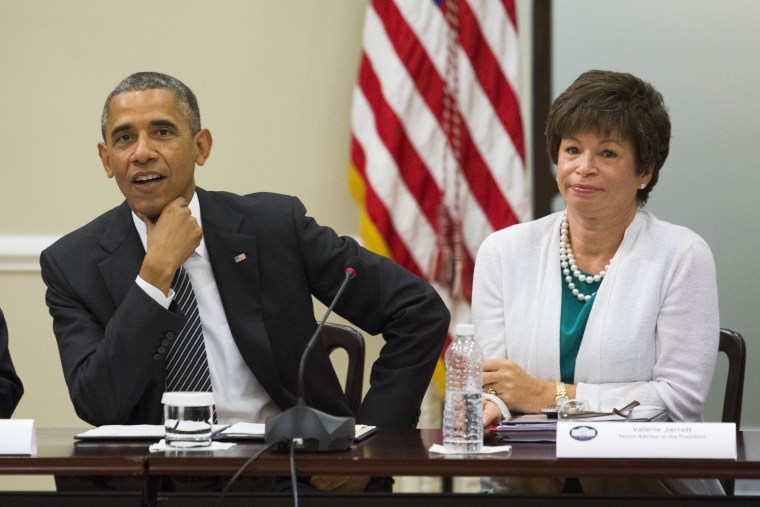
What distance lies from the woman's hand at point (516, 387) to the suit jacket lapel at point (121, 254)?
0.90 metres

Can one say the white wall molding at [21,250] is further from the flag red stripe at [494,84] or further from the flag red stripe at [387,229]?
the flag red stripe at [494,84]

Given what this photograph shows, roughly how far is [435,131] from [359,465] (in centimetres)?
270

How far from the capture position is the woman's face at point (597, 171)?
277 cm

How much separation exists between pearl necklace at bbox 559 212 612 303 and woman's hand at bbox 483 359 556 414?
33cm

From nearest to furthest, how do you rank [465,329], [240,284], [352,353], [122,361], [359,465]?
[359,465], [465,329], [122,361], [240,284], [352,353]

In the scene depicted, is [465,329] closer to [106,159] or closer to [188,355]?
[188,355]

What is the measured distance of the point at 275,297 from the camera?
2803 millimetres

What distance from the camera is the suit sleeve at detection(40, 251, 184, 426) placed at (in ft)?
7.98

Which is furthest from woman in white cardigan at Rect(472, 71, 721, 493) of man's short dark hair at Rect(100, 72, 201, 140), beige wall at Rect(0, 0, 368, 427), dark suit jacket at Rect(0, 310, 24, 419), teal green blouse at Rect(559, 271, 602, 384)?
beige wall at Rect(0, 0, 368, 427)

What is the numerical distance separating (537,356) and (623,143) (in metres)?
0.59

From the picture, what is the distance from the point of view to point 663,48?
465cm

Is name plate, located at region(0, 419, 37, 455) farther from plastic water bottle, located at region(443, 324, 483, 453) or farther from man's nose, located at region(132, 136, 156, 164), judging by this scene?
man's nose, located at region(132, 136, 156, 164)

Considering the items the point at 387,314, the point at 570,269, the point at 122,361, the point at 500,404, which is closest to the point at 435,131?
the point at 570,269

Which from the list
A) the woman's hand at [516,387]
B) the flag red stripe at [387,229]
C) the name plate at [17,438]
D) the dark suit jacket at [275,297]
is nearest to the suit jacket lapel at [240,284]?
the dark suit jacket at [275,297]
